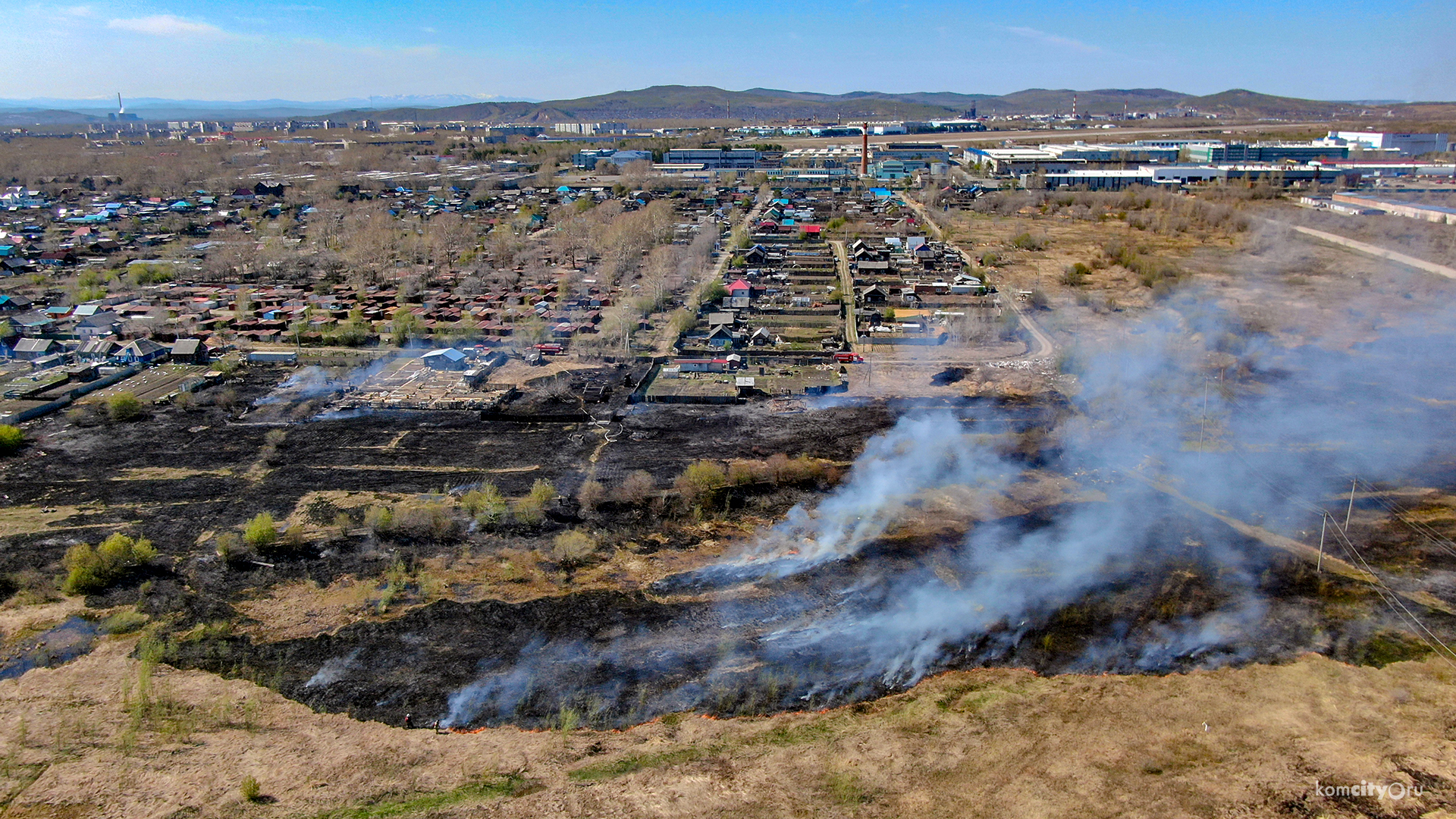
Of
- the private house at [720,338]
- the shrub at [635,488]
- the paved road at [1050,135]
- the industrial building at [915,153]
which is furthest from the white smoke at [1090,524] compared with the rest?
the paved road at [1050,135]

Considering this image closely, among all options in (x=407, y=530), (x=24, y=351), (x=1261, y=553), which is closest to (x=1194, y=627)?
(x=1261, y=553)

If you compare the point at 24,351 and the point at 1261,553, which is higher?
the point at 24,351

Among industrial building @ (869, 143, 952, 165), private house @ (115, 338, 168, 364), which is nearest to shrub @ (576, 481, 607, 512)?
private house @ (115, 338, 168, 364)

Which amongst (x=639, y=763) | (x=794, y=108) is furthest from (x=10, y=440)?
(x=794, y=108)

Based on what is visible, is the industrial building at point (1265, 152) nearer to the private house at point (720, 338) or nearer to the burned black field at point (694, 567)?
the private house at point (720, 338)

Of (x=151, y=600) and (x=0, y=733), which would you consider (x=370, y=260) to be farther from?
(x=0, y=733)

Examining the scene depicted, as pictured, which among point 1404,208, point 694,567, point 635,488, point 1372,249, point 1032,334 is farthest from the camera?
point 1404,208

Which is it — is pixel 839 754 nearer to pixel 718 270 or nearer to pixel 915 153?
pixel 718 270
